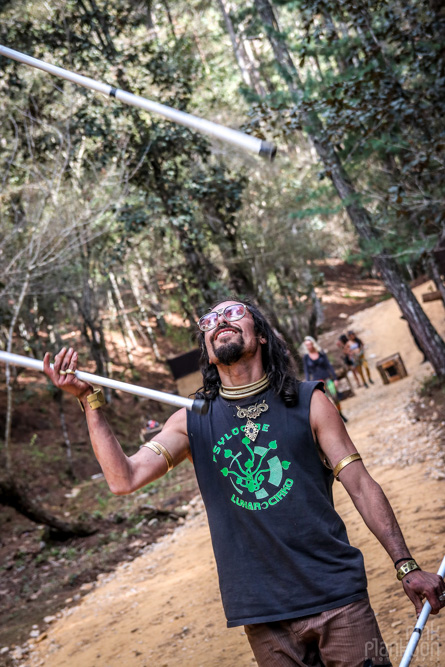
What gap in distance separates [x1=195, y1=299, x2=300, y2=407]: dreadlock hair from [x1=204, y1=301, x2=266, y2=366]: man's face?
0.10m

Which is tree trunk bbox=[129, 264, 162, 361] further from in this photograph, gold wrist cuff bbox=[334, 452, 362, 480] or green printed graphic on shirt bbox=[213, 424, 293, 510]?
gold wrist cuff bbox=[334, 452, 362, 480]

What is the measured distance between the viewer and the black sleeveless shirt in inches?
109

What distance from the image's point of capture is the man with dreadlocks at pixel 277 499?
2.74m

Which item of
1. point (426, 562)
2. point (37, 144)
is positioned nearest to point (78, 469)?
point (37, 144)

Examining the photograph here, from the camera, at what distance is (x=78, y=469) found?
2212 centimetres

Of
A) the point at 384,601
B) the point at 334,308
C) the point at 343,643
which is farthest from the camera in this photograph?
the point at 334,308

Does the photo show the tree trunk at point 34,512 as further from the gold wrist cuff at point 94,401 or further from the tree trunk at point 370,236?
the gold wrist cuff at point 94,401

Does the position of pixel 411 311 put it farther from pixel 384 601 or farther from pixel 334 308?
pixel 334 308

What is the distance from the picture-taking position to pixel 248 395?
308cm

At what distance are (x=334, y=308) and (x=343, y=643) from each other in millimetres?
41239

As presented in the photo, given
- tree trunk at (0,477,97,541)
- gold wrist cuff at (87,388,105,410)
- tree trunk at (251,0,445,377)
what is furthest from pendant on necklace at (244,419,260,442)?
tree trunk at (251,0,445,377)

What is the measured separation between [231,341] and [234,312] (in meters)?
0.16

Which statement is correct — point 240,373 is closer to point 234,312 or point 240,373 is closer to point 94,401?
point 234,312

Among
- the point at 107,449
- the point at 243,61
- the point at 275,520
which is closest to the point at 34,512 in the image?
the point at 107,449
